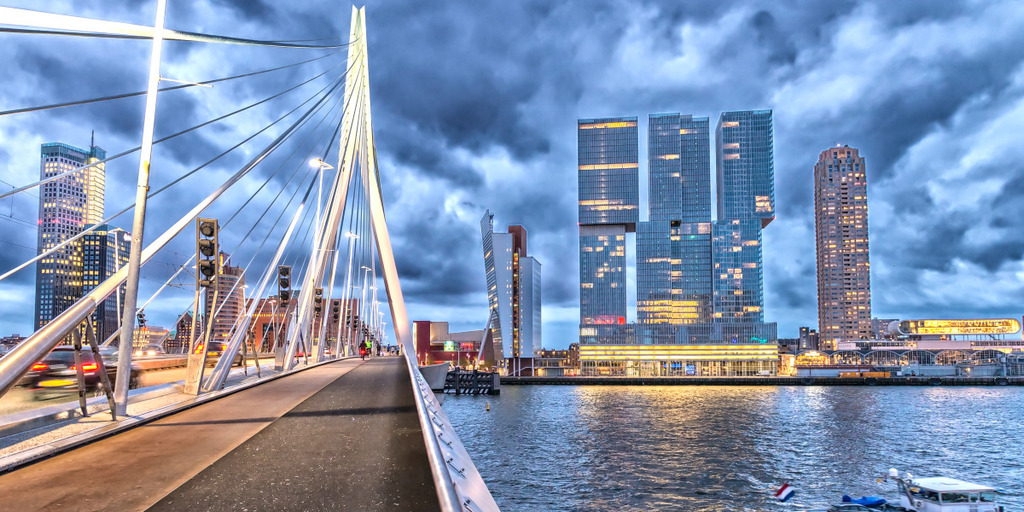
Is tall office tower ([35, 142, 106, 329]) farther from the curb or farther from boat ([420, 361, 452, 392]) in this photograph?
boat ([420, 361, 452, 392])

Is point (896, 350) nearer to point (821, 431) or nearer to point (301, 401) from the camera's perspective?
point (821, 431)

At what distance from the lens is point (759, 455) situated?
41.7m

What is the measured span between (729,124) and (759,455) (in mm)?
152084

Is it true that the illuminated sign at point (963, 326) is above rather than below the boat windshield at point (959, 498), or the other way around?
above

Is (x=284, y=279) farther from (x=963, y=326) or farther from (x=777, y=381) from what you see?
(x=963, y=326)

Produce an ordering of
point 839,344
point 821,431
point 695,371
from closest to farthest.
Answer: point 821,431 → point 695,371 → point 839,344

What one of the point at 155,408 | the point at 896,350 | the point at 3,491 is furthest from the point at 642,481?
the point at 896,350

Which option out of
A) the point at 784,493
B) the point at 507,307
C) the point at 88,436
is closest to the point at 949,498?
the point at 784,493

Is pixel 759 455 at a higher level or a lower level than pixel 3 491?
lower

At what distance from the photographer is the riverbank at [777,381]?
130 meters

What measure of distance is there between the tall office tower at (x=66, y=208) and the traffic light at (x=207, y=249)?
19.0m

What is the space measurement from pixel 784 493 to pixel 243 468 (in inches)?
1158

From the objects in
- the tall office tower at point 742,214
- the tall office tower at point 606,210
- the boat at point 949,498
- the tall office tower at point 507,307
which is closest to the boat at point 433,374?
the boat at point 949,498

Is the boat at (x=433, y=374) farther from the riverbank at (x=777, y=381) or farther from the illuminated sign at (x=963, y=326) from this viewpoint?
the illuminated sign at (x=963, y=326)
